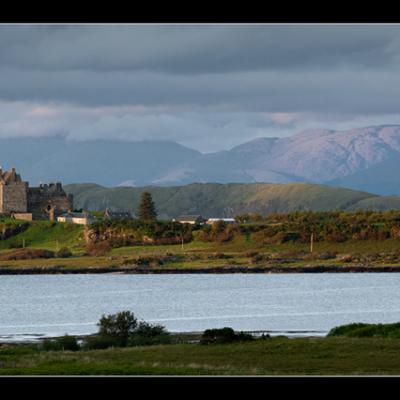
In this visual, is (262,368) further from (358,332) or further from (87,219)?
(87,219)

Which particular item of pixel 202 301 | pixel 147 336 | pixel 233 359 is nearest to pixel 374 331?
pixel 147 336

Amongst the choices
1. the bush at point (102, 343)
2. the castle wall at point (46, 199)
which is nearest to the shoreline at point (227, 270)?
the castle wall at point (46, 199)

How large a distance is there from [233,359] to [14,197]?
156928 mm

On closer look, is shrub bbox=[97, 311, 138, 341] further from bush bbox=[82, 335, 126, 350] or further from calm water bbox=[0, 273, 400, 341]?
calm water bbox=[0, 273, 400, 341]

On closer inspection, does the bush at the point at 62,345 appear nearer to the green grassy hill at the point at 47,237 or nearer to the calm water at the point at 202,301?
the calm water at the point at 202,301

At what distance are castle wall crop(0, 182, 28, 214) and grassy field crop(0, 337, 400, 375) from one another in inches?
5797

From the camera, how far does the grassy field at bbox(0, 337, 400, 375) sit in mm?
30828

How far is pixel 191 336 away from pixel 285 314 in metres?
23.0

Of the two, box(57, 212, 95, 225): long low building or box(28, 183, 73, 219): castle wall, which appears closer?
box(57, 212, 95, 225): long low building

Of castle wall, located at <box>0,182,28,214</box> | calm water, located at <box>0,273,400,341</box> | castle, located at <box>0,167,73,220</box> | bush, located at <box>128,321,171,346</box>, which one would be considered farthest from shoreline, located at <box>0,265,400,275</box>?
bush, located at <box>128,321,171,346</box>

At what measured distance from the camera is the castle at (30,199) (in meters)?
188

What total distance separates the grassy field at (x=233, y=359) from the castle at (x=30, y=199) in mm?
146567

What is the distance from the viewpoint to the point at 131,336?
48438mm
